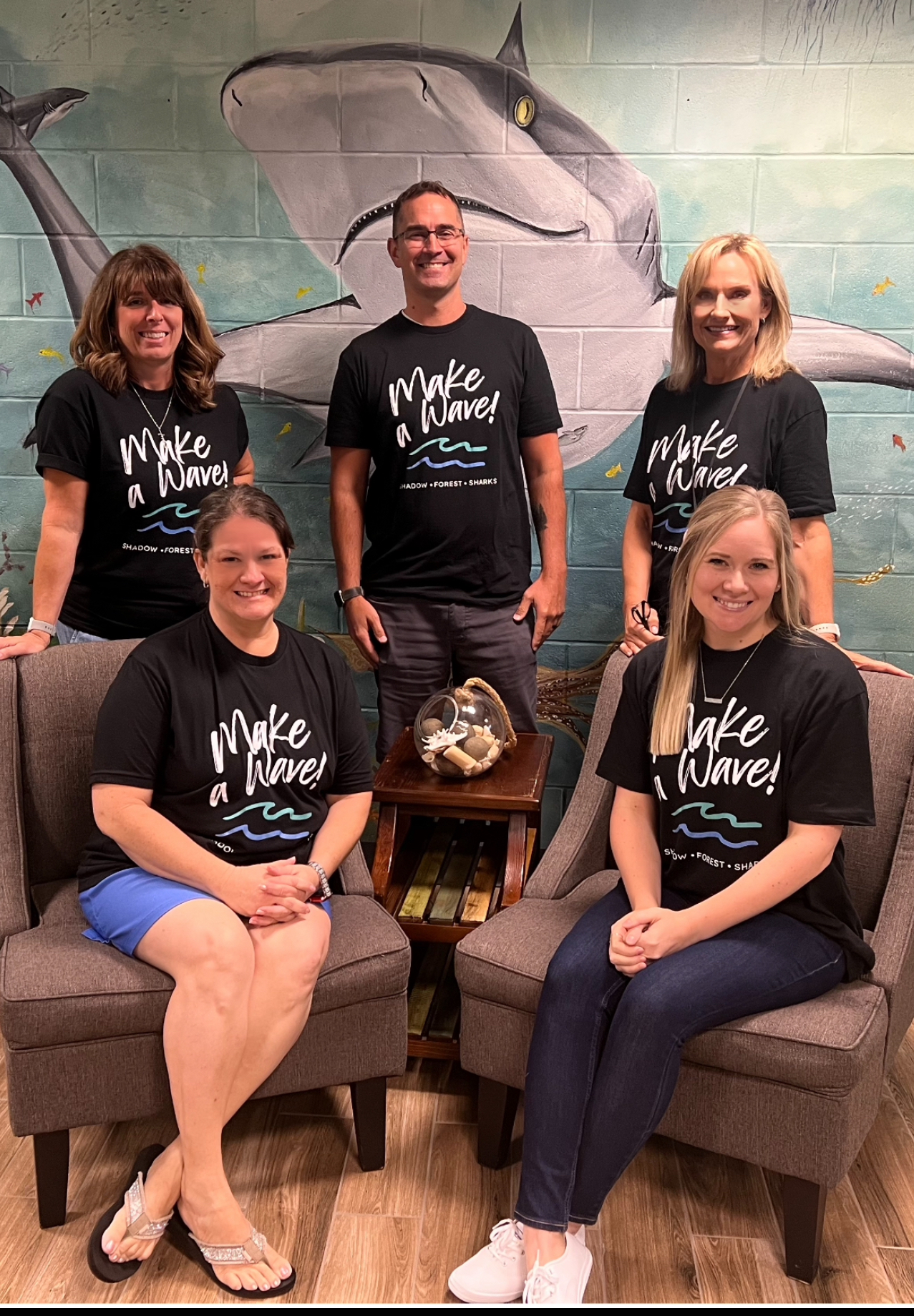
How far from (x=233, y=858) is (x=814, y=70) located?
7.59 ft

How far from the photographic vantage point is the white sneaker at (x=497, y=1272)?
1.77m

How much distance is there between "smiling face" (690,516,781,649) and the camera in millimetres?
1882

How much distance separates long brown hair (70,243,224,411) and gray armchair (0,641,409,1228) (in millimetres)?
560

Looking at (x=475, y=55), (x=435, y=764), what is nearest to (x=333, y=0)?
(x=475, y=55)

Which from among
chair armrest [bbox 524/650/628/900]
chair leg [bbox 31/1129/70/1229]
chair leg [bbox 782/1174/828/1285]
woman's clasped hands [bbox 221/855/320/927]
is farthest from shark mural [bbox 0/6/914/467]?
chair leg [bbox 31/1129/70/1229]

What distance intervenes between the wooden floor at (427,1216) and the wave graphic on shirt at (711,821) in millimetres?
651

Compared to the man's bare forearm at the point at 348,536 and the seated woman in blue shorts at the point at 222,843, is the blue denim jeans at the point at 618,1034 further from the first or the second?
the man's bare forearm at the point at 348,536

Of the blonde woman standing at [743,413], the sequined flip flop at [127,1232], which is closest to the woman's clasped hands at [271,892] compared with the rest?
the sequined flip flop at [127,1232]

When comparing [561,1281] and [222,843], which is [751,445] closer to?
[222,843]

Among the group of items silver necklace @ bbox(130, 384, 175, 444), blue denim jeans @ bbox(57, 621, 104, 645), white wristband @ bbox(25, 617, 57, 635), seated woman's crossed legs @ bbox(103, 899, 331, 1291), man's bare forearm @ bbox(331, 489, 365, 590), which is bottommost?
seated woman's crossed legs @ bbox(103, 899, 331, 1291)

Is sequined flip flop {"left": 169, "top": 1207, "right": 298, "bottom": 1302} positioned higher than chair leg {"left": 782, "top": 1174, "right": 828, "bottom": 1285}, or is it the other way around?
chair leg {"left": 782, "top": 1174, "right": 828, "bottom": 1285}

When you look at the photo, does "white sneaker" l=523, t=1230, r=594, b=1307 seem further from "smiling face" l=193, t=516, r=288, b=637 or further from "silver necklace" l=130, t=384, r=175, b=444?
"silver necklace" l=130, t=384, r=175, b=444

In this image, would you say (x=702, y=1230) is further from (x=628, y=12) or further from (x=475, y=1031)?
(x=628, y=12)

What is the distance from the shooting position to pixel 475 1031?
204 centimetres
